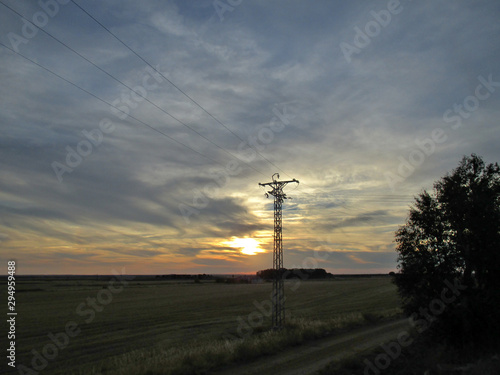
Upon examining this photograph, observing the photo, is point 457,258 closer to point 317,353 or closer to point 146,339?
point 317,353

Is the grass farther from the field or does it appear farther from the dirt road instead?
the field

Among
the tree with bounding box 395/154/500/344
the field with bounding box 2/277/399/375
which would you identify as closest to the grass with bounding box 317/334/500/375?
the tree with bounding box 395/154/500/344

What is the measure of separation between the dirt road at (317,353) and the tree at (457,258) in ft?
15.4

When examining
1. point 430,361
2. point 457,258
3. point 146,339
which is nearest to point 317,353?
point 430,361

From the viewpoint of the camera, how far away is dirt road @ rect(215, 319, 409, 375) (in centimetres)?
1809

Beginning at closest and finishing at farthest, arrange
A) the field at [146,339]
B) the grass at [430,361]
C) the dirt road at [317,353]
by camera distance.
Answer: the grass at [430,361], the dirt road at [317,353], the field at [146,339]

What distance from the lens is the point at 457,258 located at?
20.2m

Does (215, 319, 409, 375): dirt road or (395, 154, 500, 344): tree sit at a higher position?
(395, 154, 500, 344): tree

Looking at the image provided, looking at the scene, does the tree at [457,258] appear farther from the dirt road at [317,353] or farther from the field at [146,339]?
the field at [146,339]

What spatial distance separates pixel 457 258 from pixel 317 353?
9.95 metres

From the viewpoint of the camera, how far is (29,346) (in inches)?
1069

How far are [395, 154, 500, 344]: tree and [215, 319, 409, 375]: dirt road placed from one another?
468cm

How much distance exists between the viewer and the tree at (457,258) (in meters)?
19.3

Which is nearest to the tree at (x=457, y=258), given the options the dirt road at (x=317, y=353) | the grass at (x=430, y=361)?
the grass at (x=430, y=361)
